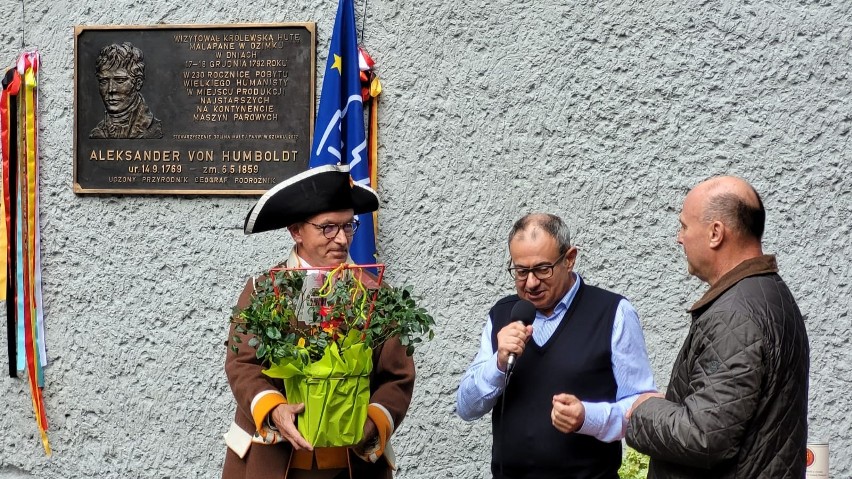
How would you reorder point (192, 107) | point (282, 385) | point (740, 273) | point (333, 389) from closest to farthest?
point (740, 273) → point (333, 389) → point (282, 385) → point (192, 107)

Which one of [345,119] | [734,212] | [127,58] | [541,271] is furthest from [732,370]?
[127,58]

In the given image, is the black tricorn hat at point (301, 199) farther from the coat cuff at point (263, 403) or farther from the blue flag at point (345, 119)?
the blue flag at point (345, 119)

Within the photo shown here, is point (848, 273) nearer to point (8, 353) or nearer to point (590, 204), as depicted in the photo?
point (590, 204)

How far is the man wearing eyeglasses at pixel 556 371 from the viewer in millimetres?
3527

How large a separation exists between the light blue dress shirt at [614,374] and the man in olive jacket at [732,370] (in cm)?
42

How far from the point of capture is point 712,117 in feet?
17.0

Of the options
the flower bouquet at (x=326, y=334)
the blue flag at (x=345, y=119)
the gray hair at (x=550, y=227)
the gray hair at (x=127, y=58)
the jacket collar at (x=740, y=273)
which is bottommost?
the flower bouquet at (x=326, y=334)

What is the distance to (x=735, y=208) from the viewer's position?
9.61ft

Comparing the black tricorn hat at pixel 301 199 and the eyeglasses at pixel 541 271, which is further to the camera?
the black tricorn hat at pixel 301 199

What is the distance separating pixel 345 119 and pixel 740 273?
110 inches

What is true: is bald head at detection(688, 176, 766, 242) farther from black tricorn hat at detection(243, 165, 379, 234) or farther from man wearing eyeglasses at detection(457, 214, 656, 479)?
black tricorn hat at detection(243, 165, 379, 234)

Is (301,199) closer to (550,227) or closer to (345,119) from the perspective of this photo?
(550,227)

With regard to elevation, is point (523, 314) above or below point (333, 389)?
above

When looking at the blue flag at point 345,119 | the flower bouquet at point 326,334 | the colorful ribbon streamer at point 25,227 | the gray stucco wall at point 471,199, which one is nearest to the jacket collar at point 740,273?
the flower bouquet at point 326,334
